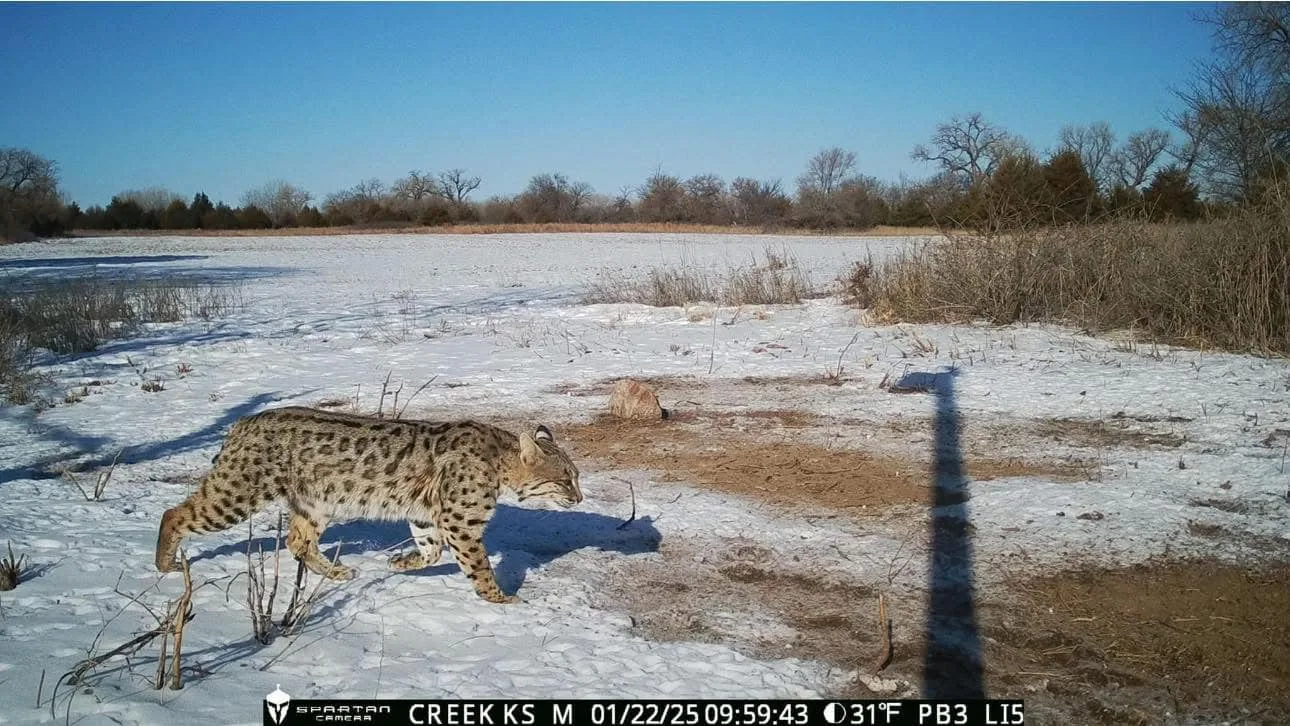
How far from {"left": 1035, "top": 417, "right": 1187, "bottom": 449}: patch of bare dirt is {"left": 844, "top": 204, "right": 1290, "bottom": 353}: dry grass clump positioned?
196 inches

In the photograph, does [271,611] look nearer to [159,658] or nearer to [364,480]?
[159,658]

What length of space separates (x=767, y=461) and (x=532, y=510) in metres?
2.47

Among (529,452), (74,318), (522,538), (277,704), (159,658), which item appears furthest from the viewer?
(74,318)

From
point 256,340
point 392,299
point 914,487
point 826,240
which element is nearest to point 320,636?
point 914,487

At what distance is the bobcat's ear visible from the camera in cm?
563

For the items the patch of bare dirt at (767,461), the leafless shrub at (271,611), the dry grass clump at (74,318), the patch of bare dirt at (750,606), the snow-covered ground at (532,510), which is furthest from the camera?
the dry grass clump at (74,318)

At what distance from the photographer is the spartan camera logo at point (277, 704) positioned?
3846mm

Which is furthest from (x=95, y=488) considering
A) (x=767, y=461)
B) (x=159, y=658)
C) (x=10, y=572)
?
(x=767, y=461)

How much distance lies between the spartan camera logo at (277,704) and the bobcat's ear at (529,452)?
6.94 feet

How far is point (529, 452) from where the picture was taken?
566cm

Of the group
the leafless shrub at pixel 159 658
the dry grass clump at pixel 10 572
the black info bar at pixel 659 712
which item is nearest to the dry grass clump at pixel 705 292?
the dry grass clump at pixel 10 572

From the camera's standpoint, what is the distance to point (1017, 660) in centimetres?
470

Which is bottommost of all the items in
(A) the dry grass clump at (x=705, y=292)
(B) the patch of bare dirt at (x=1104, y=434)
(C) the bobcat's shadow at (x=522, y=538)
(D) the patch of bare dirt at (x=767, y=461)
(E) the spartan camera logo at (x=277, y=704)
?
(C) the bobcat's shadow at (x=522, y=538)

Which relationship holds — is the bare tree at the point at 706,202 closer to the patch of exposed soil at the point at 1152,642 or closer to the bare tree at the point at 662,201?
the bare tree at the point at 662,201
